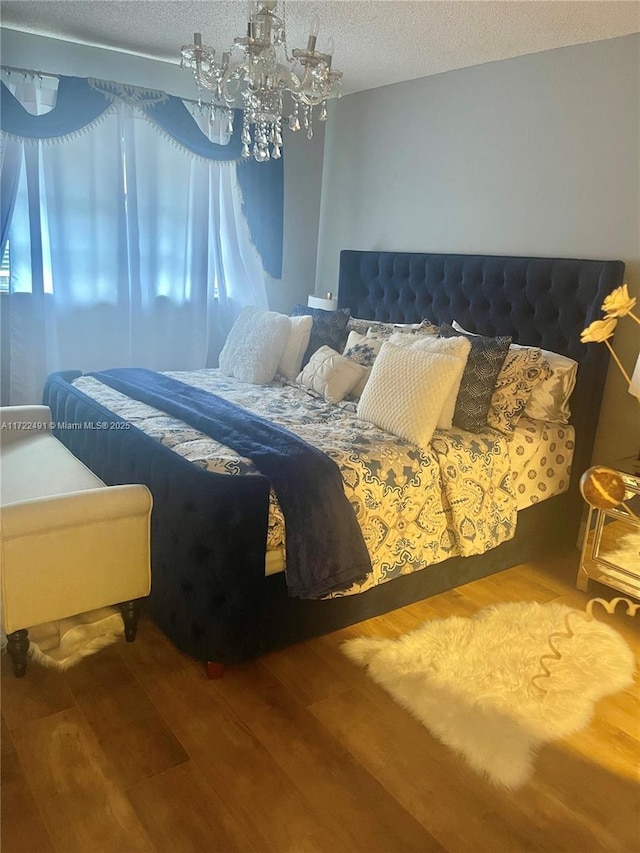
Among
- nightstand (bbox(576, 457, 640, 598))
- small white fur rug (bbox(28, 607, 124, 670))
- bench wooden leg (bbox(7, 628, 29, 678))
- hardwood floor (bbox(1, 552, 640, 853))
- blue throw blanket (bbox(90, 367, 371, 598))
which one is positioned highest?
blue throw blanket (bbox(90, 367, 371, 598))

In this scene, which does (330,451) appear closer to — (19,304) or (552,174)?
(552,174)

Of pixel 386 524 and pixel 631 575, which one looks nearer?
pixel 386 524

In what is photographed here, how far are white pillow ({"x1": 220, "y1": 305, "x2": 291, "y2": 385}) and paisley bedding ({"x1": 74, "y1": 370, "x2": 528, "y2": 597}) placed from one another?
0.57 meters

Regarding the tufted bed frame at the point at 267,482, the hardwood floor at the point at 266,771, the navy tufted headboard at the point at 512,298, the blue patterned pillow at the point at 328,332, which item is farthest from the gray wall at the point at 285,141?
the hardwood floor at the point at 266,771

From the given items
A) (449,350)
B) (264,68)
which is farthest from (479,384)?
(264,68)

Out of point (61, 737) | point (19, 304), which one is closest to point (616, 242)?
point (61, 737)

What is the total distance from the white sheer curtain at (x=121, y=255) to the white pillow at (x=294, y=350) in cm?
105

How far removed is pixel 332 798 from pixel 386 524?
3.21 feet

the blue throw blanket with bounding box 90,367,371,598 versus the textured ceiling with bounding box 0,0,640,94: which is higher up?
the textured ceiling with bounding box 0,0,640,94

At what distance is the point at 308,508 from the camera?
7.08ft

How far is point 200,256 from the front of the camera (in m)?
4.39

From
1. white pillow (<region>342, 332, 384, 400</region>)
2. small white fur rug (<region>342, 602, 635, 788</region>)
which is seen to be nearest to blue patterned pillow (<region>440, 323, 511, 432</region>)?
white pillow (<region>342, 332, 384, 400</region>)

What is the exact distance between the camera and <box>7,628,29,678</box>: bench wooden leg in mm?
2061

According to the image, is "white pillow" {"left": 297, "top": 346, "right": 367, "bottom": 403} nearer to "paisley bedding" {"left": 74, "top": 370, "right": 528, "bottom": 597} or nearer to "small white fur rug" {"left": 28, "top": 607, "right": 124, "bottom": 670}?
"paisley bedding" {"left": 74, "top": 370, "right": 528, "bottom": 597}
